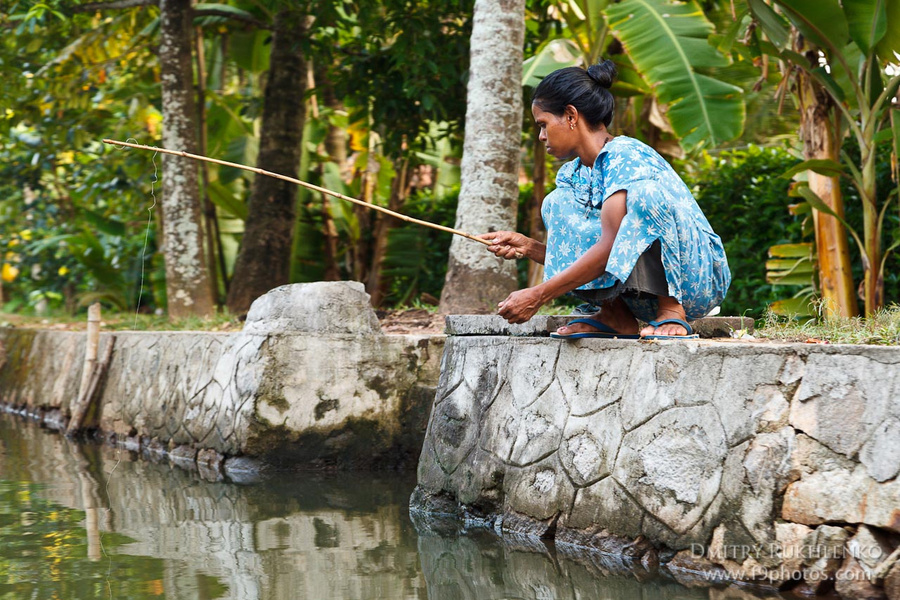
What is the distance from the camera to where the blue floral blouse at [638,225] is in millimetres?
3320

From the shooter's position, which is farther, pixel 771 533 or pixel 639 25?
pixel 639 25

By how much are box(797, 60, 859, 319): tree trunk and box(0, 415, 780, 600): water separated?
3027 mm

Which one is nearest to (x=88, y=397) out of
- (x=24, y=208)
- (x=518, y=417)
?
(x=518, y=417)

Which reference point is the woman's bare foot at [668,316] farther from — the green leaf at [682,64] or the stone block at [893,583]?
the green leaf at [682,64]

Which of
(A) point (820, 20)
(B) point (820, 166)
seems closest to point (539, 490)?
(B) point (820, 166)

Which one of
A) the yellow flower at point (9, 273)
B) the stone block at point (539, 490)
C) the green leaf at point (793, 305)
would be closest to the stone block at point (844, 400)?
the stone block at point (539, 490)

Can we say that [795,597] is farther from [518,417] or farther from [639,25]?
[639,25]

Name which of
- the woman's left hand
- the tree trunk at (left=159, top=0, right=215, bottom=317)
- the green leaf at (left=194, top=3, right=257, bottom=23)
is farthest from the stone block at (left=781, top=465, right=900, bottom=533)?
the green leaf at (left=194, top=3, right=257, bottom=23)

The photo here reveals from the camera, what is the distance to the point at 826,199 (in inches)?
241

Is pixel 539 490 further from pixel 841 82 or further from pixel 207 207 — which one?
pixel 207 207

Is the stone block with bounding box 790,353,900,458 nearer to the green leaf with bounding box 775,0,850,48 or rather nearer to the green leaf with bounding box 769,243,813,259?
the green leaf with bounding box 775,0,850,48

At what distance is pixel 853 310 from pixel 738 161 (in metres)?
2.63

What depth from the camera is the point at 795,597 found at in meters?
2.93

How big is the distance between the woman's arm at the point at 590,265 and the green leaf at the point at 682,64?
141 inches
